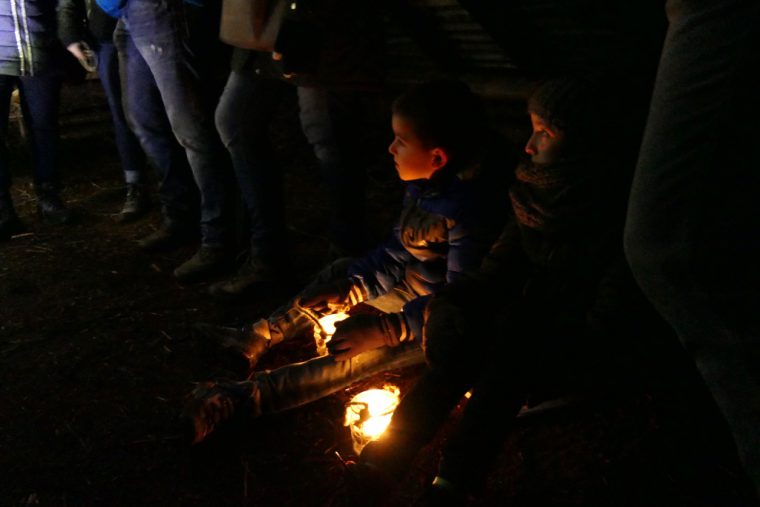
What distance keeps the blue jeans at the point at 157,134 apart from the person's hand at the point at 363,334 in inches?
83.4

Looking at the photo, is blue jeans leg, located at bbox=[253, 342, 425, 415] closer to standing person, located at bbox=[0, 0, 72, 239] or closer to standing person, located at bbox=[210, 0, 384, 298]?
standing person, located at bbox=[210, 0, 384, 298]

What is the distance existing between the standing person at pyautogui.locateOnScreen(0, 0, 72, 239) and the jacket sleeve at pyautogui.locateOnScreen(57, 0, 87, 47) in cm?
13

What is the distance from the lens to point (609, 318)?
6.52ft

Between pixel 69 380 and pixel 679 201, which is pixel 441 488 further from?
pixel 69 380

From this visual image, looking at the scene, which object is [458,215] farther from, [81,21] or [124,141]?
[81,21]

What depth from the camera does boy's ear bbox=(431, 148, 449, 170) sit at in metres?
2.53

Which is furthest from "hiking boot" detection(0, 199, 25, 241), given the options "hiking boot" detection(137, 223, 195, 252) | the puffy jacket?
"hiking boot" detection(137, 223, 195, 252)

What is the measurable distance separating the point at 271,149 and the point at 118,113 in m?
1.79

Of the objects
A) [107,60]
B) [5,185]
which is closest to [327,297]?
[107,60]

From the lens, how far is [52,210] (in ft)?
15.7

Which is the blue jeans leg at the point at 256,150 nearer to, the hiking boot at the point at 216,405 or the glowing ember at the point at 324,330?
the glowing ember at the point at 324,330

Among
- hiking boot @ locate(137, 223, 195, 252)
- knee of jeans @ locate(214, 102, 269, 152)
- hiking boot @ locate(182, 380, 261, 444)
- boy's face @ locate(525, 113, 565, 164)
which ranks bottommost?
hiking boot @ locate(137, 223, 195, 252)

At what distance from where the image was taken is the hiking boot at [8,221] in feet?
14.9

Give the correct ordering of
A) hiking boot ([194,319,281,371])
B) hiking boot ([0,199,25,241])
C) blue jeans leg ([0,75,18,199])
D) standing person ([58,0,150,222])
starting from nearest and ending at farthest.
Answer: hiking boot ([194,319,281,371])
standing person ([58,0,150,222])
blue jeans leg ([0,75,18,199])
hiking boot ([0,199,25,241])
